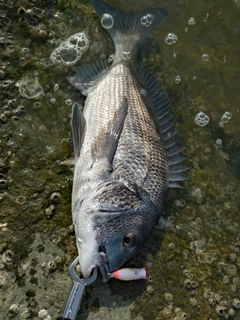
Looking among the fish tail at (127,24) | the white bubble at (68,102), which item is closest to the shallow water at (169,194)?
the white bubble at (68,102)

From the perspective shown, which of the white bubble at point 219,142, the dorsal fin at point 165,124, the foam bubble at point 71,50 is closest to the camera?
the dorsal fin at point 165,124

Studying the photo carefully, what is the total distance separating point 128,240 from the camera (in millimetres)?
2869

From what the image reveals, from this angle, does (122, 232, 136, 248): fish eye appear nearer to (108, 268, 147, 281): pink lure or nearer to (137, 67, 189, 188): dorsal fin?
(108, 268, 147, 281): pink lure

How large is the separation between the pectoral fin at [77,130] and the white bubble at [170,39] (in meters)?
1.80

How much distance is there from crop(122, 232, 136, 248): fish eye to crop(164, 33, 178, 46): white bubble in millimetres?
2738

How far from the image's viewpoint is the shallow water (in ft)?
10.3

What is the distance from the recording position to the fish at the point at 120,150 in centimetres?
285

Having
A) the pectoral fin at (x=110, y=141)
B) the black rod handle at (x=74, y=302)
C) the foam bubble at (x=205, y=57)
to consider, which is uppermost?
the pectoral fin at (x=110, y=141)

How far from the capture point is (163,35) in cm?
457

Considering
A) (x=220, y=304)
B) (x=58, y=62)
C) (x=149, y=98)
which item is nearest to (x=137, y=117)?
(x=149, y=98)

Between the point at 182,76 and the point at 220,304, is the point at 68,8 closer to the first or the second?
the point at 182,76

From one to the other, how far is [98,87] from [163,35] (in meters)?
1.34

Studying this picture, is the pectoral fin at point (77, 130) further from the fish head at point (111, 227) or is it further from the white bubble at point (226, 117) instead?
Result: the white bubble at point (226, 117)

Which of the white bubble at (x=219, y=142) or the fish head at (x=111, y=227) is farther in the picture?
the white bubble at (x=219, y=142)
